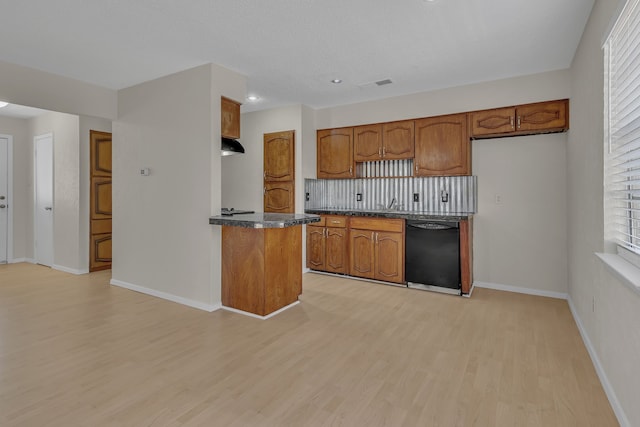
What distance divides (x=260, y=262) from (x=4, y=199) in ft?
17.8

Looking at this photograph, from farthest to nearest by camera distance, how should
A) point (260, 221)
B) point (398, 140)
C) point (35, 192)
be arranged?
point (35, 192), point (398, 140), point (260, 221)

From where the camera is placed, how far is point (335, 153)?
16.8 feet

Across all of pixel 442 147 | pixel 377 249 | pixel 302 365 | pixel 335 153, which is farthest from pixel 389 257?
pixel 302 365

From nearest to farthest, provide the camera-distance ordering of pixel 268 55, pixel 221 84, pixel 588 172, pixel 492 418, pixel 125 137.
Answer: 1. pixel 492 418
2. pixel 588 172
3. pixel 268 55
4. pixel 221 84
5. pixel 125 137

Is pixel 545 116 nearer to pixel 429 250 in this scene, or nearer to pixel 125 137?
pixel 429 250

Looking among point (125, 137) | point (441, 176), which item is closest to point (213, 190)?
point (125, 137)

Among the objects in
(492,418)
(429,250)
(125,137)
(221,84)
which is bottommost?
(492,418)

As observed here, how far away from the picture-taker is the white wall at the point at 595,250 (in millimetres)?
1672

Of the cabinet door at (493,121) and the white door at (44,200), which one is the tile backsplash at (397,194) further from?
the white door at (44,200)

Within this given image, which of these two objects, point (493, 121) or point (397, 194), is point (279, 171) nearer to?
point (397, 194)

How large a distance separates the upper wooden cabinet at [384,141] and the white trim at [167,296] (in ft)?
9.32

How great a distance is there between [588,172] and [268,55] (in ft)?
9.55

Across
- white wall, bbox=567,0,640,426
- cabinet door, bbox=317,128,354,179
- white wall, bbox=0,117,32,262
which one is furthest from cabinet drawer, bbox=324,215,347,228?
white wall, bbox=0,117,32,262

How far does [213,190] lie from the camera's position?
A: 3.43 m
